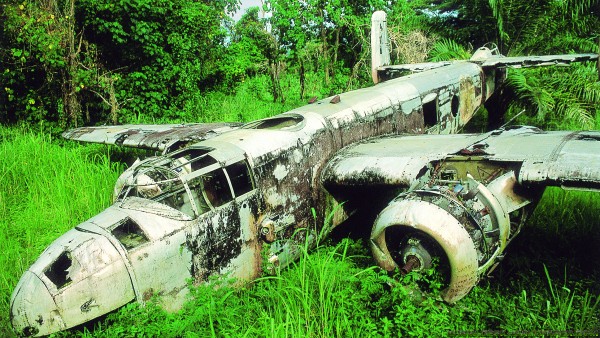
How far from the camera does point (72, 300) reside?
421 centimetres

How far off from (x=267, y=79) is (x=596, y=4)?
11.4 m

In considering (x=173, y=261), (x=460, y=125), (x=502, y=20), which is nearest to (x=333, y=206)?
(x=173, y=261)

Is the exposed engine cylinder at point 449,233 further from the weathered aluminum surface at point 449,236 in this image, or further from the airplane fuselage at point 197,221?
the airplane fuselage at point 197,221

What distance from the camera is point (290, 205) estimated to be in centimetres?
586

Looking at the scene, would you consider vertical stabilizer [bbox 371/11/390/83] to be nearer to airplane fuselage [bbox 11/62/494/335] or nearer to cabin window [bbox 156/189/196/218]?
airplane fuselage [bbox 11/62/494/335]

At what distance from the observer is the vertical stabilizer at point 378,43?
12.4 meters

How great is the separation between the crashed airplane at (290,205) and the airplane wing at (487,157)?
19mm

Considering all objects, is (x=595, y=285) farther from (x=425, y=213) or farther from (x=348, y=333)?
(x=348, y=333)

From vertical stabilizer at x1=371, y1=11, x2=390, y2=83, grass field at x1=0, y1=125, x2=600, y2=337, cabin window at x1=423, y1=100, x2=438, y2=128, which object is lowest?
grass field at x1=0, y1=125, x2=600, y2=337

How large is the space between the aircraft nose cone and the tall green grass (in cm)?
151

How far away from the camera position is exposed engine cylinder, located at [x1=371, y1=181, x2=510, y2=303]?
15.1 ft

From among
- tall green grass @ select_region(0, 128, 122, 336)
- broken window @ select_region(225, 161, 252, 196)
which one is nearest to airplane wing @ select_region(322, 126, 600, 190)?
broken window @ select_region(225, 161, 252, 196)

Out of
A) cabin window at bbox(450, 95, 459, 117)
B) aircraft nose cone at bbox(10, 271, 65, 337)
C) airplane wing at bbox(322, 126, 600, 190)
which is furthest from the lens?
cabin window at bbox(450, 95, 459, 117)

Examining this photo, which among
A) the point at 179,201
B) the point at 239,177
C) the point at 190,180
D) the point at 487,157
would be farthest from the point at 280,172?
the point at 487,157
